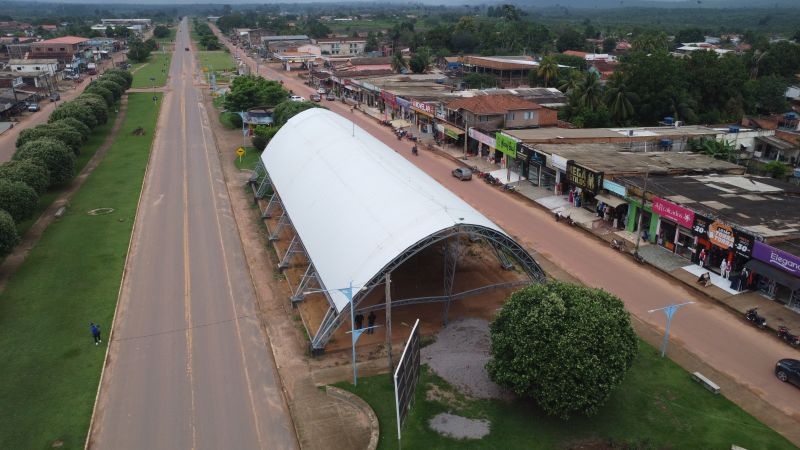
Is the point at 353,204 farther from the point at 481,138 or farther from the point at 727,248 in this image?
the point at 481,138

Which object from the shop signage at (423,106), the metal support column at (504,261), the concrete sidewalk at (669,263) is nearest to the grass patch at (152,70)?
the shop signage at (423,106)

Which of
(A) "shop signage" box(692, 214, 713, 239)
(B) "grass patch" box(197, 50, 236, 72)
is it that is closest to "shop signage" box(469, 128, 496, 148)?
(A) "shop signage" box(692, 214, 713, 239)

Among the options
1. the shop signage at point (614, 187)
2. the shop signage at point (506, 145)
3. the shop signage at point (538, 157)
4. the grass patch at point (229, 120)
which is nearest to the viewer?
the shop signage at point (614, 187)

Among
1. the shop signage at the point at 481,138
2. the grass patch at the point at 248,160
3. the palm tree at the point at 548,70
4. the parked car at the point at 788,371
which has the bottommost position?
the parked car at the point at 788,371

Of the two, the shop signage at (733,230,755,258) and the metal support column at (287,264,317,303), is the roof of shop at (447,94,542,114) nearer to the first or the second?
the shop signage at (733,230,755,258)

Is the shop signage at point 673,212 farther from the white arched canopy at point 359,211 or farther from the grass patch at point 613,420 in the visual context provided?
the grass patch at point 613,420

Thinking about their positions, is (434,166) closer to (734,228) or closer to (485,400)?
(734,228)

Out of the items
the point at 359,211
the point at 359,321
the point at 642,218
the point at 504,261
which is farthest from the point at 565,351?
the point at 642,218
